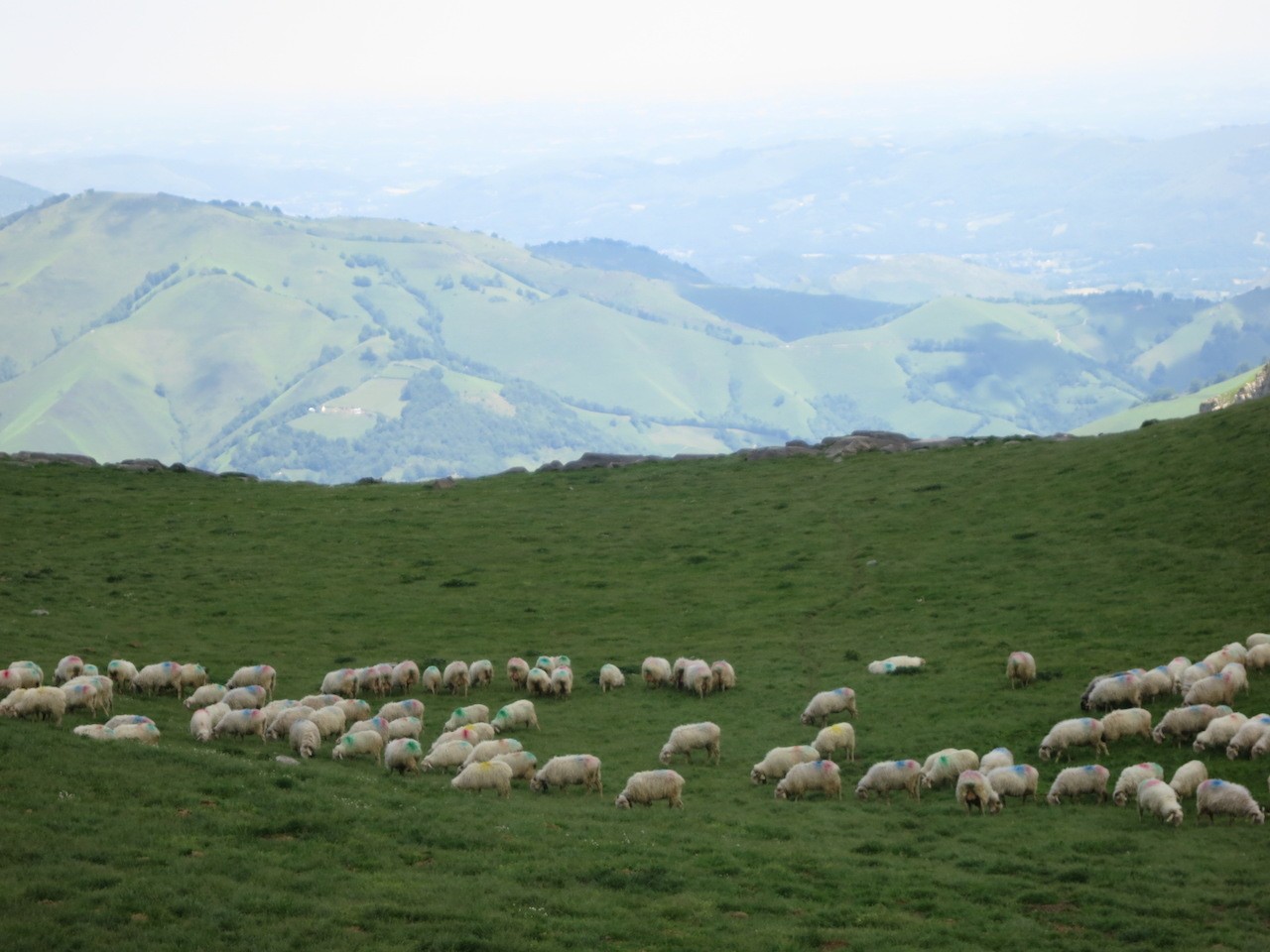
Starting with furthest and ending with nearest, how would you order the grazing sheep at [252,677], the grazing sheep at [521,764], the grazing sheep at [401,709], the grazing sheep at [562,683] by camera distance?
1. the grazing sheep at [562,683]
2. the grazing sheep at [252,677]
3. the grazing sheep at [401,709]
4. the grazing sheep at [521,764]

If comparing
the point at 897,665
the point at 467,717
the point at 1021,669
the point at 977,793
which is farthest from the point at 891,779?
the point at 467,717

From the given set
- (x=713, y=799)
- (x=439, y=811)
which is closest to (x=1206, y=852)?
(x=713, y=799)

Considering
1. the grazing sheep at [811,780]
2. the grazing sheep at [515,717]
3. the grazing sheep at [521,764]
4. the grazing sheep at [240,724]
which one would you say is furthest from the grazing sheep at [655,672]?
the grazing sheep at [240,724]

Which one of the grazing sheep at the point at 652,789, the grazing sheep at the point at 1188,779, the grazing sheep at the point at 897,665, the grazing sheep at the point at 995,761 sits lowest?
the grazing sheep at the point at 652,789

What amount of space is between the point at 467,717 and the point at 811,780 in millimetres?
8138

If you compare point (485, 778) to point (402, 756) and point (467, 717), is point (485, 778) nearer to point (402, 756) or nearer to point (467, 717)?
point (402, 756)

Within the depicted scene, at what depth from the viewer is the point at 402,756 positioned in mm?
23844

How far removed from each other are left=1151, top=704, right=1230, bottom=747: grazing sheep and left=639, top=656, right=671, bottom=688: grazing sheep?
1226 centimetres

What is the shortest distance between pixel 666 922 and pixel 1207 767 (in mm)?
11652

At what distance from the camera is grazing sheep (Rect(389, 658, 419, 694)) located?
102 feet

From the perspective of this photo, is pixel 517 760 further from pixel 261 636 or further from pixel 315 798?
pixel 261 636

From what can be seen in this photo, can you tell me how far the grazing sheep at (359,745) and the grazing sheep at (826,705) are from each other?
934cm

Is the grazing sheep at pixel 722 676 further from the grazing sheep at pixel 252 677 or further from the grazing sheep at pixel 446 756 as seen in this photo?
the grazing sheep at pixel 252 677

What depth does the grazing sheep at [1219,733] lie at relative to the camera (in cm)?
2272
